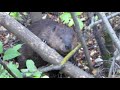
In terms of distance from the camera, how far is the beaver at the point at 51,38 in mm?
4254

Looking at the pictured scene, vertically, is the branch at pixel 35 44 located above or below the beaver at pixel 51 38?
below

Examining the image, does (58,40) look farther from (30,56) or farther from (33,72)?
(33,72)

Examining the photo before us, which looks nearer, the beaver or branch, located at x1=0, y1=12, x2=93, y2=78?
branch, located at x1=0, y1=12, x2=93, y2=78

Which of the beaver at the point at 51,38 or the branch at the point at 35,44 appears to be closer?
the branch at the point at 35,44

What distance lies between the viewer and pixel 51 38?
4531mm

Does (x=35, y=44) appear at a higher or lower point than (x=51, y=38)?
lower

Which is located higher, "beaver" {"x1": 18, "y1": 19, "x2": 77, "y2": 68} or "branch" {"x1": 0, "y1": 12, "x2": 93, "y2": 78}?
"beaver" {"x1": 18, "y1": 19, "x2": 77, "y2": 68}

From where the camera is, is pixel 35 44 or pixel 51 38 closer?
pixel 35 44

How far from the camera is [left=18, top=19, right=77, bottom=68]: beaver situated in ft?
14.0
